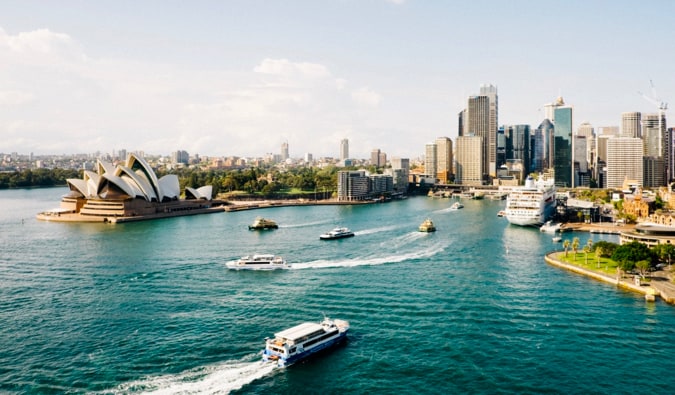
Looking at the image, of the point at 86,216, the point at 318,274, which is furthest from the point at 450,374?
the point at 86,216

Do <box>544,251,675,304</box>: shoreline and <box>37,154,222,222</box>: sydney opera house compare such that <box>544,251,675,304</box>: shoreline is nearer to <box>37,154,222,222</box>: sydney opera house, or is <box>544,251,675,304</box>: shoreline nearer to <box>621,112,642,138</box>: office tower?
<box>37,154,222,222</box>: sydney opera house

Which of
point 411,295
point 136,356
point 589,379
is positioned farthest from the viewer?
point 411,295

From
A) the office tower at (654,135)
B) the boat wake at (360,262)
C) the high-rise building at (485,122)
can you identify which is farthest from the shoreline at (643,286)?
the high-rise building at (485,122)

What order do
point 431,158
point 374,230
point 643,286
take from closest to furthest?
point 643,286 < point 374,230 < point 431,158

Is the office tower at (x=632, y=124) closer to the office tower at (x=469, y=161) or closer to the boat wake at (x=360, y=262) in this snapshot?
the office tower at (x=469, y=161)

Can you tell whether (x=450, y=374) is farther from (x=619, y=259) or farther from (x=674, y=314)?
(x=619, y=259)

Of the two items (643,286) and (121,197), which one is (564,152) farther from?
(643,286)

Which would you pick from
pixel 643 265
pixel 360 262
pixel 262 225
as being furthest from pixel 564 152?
pixel 360 262
